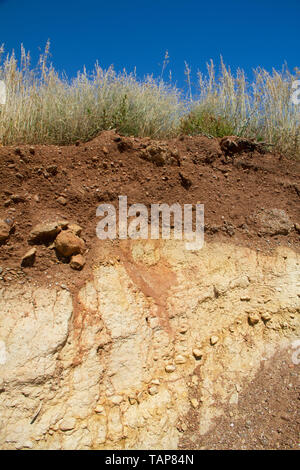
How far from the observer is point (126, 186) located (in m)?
3.23

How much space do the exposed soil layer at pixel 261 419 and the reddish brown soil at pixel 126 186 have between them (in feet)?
4.28

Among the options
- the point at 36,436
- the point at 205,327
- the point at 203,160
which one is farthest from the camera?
the point at 203,160

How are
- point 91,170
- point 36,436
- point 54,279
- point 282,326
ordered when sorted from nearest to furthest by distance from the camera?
point 36,436, point 54,279, point 282,326, point 91,170

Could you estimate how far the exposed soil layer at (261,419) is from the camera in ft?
7.52

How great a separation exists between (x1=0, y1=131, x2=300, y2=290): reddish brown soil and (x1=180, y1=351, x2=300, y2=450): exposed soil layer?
130 cm

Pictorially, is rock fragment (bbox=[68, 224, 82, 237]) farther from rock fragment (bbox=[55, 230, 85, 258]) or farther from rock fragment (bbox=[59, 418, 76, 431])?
rock fragment (bbox=[59, 418, 76, 431])

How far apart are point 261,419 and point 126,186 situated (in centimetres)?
237

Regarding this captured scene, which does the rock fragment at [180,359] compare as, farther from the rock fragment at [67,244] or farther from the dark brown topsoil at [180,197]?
the rock fragment at [67,244]

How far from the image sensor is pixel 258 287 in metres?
3.09

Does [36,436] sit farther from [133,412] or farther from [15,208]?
[15,208]

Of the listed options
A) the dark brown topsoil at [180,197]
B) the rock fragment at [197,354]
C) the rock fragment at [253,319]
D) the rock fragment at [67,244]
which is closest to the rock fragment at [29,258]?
the dark brown topsoil at [180,197]

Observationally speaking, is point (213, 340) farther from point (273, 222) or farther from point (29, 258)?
point (29, 258)
